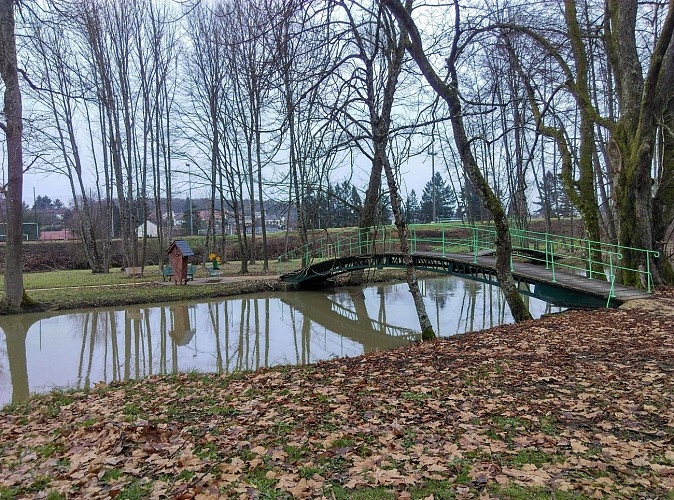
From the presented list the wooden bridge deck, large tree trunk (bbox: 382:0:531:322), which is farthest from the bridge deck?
large tree trunk (bbox: 382:0:531:322)

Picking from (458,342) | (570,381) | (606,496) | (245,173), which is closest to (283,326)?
(458,342)

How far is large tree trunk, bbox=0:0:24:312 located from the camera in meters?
13.5

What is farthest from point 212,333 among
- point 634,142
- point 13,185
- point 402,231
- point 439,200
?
point 439,200

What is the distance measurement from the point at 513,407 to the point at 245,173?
24805mm

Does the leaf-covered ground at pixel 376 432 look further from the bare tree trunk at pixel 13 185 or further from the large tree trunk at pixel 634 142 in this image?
the bare tree trunk at pixel 13 185

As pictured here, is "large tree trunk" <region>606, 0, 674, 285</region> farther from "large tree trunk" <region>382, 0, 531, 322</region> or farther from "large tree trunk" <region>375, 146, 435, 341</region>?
"large tree trunk" <region>375, 146, 435, 341</region>

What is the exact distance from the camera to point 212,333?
13102 millimetres

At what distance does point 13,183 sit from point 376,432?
15111mm

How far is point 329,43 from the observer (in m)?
8.67

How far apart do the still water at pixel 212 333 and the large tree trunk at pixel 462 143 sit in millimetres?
2607

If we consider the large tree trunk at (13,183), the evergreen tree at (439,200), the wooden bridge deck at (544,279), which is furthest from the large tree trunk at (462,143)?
the evergreen tree at (439,200)

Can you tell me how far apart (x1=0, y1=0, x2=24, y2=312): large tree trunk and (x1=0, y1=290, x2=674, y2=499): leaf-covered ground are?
10572 mm

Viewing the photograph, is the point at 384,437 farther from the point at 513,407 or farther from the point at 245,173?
the point at 245,173

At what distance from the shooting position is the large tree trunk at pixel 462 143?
9.01m
